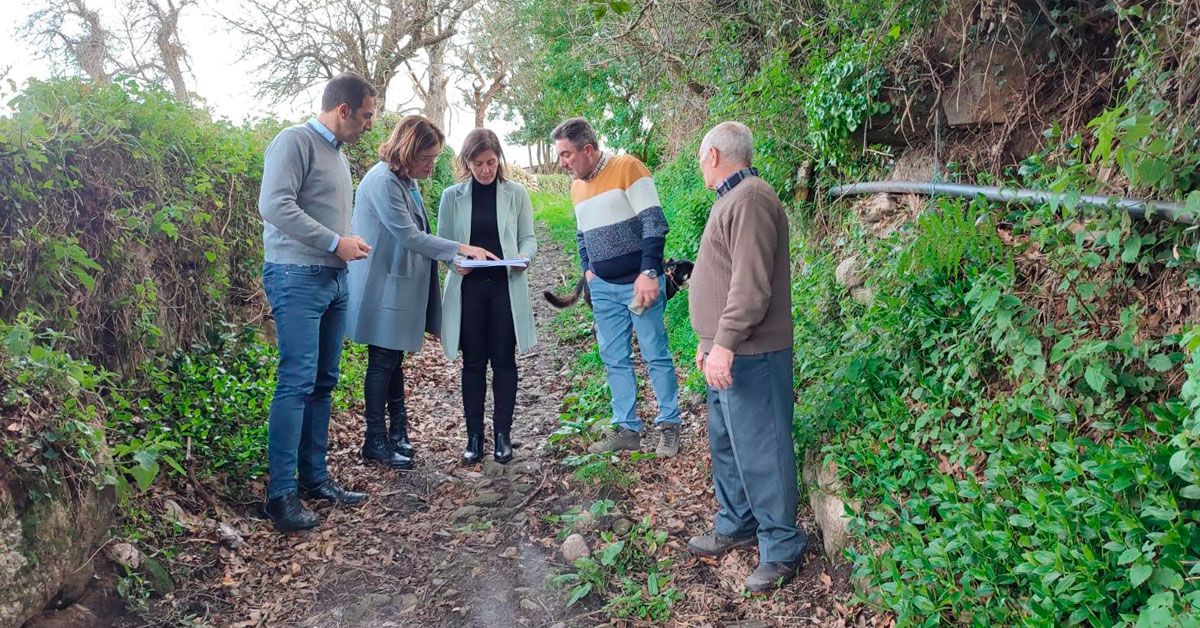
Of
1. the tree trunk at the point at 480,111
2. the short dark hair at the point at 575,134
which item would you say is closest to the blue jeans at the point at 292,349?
the short dark hair at the point at 575,134

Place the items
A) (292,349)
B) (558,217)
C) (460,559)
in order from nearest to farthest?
1. (460,559)
2. (292,349)
3. (558,217)

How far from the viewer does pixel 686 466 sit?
4801 millimetres

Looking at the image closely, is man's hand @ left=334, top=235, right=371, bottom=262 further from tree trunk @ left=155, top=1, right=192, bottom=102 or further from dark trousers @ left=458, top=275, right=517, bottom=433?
tree trunk @ left=155, top=1, right=192, bottom=102

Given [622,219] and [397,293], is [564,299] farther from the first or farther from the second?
[397,293]

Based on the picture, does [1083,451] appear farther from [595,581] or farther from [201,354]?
[201,354]

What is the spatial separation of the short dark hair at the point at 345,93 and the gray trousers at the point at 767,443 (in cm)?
261

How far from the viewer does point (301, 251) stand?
4113 mm

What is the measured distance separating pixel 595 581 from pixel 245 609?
1.63 m

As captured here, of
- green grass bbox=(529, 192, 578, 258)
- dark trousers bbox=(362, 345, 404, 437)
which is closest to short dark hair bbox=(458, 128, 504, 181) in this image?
dark trousers bbox=(362, 345, 404, 437)

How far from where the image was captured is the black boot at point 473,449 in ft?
16.9

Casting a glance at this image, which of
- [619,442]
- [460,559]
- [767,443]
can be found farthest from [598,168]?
[460,559]

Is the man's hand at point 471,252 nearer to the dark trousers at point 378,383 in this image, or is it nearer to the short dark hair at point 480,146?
the short dark hair at point 480,146

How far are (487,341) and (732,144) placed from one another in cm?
228

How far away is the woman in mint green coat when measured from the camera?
4895 mm
